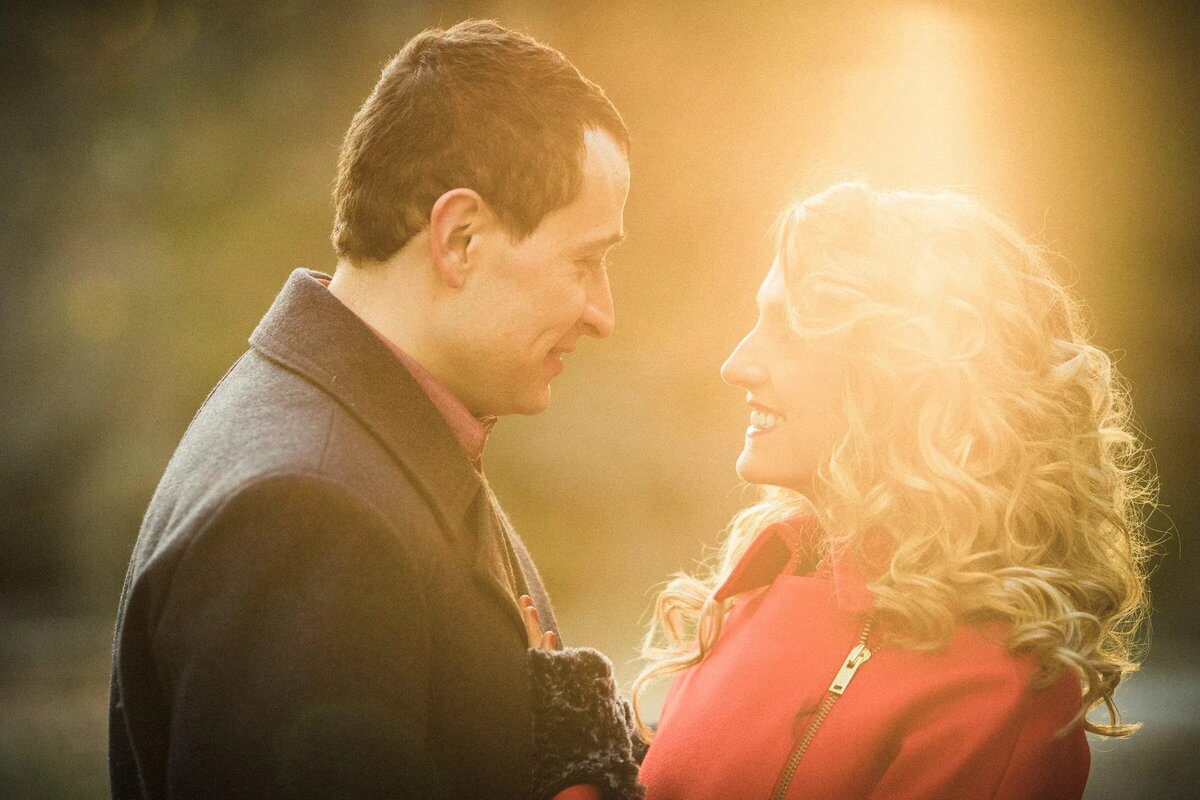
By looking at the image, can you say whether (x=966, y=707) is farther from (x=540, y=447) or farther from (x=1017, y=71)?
(x=540, y=447)

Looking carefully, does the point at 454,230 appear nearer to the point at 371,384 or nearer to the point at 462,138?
the point at 462,138

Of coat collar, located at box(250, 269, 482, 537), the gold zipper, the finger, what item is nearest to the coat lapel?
coat collar, located at box(250, 269, 482, 537)

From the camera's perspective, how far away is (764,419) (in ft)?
→ 5.01

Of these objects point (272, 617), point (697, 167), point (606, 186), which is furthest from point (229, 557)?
point (697, 167)

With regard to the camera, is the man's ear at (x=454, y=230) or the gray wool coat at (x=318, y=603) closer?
the gray wool coat at (x=318, y=603)

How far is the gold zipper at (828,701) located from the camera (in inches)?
51.9

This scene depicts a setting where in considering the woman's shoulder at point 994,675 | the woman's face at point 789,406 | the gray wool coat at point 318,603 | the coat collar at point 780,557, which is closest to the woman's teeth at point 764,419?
the woman's face at point 789,406

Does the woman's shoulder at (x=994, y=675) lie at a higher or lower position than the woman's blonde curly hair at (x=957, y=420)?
lower

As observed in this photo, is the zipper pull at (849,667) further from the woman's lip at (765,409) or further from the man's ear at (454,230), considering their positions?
the man's ear at (454,230)

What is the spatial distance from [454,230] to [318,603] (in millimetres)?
509

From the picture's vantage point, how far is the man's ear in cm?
126

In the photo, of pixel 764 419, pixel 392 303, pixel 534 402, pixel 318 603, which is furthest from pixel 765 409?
pixel 318 603

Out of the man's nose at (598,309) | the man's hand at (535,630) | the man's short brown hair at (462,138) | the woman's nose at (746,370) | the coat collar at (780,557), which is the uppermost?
the man's short brown hair at (462,138)

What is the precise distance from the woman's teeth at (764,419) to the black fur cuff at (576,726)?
0.46 m
